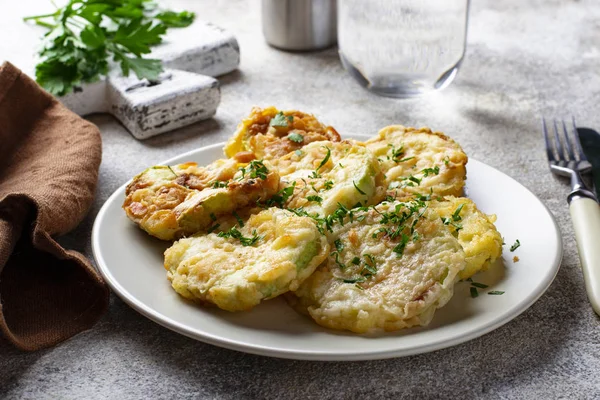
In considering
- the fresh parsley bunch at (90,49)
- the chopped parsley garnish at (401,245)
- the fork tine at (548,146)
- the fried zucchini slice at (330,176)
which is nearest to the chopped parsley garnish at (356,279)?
the chopped parsley garnish at (401,245)

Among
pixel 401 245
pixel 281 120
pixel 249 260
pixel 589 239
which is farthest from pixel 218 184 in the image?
pixel 589 239

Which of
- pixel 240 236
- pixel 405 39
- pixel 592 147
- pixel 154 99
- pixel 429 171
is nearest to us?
pixel 240 236

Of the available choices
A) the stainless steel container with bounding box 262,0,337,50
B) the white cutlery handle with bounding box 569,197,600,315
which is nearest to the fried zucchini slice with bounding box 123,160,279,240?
the white cutlery handle with bounding box 569,197,600,315

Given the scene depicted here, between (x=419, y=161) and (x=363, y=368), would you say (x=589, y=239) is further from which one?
(x=363, y=368)

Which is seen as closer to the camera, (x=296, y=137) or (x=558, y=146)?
(x=296, y=137)

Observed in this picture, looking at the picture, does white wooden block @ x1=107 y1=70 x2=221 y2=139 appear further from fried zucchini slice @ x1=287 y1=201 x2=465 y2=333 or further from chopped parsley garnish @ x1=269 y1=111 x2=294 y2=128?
fried zucchini slice @ x1=287 y1=201 x2=465 y2=333

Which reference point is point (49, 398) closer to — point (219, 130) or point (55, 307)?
point (55, 307)

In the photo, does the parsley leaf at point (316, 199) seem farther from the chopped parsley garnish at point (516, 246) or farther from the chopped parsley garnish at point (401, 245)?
the chopped parsley garnish at point (516, 246)

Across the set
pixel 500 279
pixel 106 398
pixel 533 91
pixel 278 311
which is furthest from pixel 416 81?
pixel 106 398
